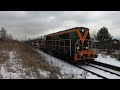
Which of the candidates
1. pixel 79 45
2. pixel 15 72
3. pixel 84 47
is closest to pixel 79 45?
pixel 79 45

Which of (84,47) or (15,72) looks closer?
(15,72)

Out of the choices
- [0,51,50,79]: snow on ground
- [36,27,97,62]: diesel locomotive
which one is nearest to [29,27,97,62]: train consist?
[36,27,97,62]: diesel locomotive

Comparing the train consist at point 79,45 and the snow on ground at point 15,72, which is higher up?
the train consist at point 79,45

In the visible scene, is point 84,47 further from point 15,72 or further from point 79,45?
point 15,72

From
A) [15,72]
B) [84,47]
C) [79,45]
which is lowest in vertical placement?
[15,72]

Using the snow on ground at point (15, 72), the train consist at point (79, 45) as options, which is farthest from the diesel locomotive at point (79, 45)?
the snow on ground at point (15, 72)

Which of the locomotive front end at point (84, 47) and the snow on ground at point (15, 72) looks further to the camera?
the locomotive front end at point (84, 47)

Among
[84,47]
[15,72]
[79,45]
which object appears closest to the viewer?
[15,72]

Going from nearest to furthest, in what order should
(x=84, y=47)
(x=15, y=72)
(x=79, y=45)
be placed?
(x=15, y=72) < (x=79, y=45) < (x=84, y=47)

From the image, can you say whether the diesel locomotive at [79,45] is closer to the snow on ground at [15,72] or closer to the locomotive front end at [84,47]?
the locomotive front end at [84,47]

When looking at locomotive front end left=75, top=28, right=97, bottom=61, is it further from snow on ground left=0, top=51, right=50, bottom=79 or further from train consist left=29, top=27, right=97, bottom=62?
snow on ground left=0, top=51, right=50, bottom=79
